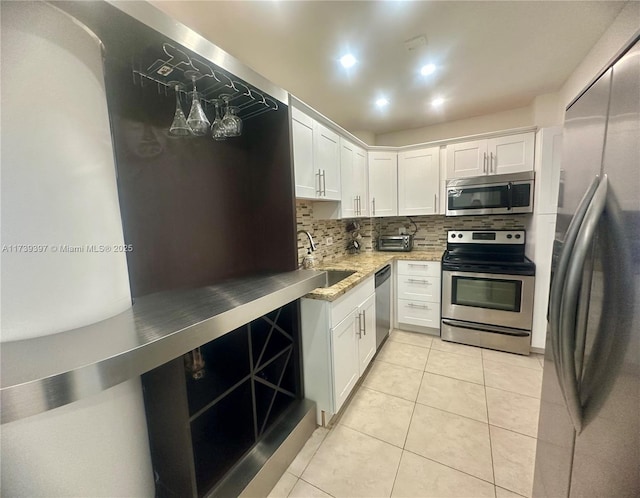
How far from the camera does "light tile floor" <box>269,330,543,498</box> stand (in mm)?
1353

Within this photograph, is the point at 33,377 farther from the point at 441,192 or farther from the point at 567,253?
the point at 441,192

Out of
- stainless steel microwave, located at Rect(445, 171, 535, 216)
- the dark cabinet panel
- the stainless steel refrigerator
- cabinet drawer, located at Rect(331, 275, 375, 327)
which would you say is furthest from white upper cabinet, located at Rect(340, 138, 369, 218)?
the stainless steel refrigerator

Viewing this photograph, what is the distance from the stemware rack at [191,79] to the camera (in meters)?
1.02

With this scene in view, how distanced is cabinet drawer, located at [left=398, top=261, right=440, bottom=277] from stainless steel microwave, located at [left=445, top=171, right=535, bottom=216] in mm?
632

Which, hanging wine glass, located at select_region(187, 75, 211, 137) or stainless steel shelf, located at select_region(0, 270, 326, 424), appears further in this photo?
hanging wine glass, located at select_region(187, 75, 211, 137)

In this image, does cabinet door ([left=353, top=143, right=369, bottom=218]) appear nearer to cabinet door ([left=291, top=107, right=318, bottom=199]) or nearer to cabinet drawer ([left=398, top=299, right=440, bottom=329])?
cabinet door ([left=291, top=107, right=318, bottom=199])

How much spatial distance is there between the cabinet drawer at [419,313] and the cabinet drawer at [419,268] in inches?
13.5

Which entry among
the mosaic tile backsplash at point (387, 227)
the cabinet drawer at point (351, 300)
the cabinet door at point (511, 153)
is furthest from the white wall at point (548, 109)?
the cabinet drawer at point (351, 300)

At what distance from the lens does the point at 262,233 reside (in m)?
1.71

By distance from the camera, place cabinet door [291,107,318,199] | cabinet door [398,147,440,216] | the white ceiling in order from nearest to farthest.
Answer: the white ceiling < cabinet door [291,107,318,199] < cabinet door [398,147,440,216]

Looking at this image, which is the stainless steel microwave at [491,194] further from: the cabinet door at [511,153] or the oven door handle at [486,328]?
the oven door handle at [486,328]

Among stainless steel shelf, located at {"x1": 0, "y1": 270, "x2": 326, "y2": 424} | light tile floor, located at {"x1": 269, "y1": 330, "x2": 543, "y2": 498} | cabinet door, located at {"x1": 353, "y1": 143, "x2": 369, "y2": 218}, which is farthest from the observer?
cabinet door, located at {"x1": 353, "y1": 143, "x2": 369, "y2": 218}

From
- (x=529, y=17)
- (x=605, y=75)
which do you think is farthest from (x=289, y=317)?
(x=529, y=17)

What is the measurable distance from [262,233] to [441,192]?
2.34 metres
